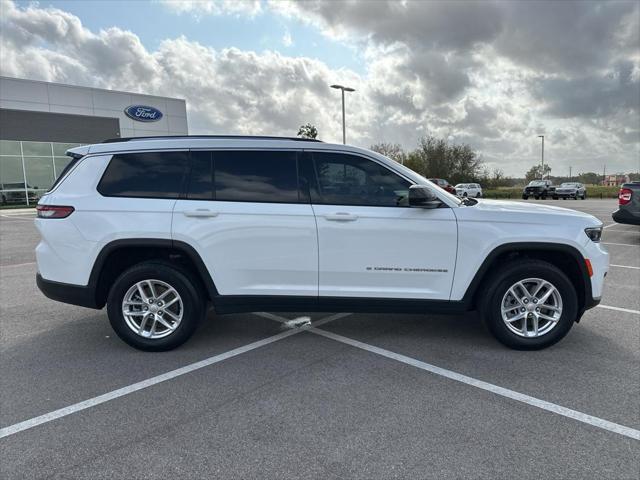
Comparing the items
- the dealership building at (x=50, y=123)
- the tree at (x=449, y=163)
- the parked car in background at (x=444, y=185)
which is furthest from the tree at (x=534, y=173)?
the dealership building at (x=50, y=123)

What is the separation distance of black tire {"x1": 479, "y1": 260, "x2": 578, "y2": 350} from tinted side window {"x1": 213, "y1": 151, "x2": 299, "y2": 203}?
6.55 feet

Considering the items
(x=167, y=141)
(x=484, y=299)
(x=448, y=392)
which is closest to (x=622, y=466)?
(x=448, y=392)

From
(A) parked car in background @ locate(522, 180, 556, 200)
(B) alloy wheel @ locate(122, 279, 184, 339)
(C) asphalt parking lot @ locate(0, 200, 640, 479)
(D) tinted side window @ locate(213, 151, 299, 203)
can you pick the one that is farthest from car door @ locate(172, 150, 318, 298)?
(A) parked car in background @ locate(522, 180, 556, 200)

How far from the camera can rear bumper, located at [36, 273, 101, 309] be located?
13.0 ft

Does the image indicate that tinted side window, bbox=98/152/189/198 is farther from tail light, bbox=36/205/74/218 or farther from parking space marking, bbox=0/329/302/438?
parking space marking, bbox=0/329/302/438

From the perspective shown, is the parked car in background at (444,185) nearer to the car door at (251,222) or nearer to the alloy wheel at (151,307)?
the car door at (251,222)

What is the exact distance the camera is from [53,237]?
393 cm

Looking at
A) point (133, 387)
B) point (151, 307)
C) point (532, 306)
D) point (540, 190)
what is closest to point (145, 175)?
point (151, 307)

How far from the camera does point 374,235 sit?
3.83m

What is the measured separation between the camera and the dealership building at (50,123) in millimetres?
27266

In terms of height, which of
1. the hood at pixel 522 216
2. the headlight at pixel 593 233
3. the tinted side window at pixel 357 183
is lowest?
the headlight at pixel 593 233

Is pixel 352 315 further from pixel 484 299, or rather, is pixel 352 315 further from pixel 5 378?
pixel 5 378

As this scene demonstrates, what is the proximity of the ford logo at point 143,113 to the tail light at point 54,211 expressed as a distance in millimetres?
30635

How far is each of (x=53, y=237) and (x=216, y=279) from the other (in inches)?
61.3
